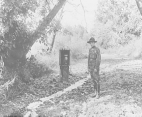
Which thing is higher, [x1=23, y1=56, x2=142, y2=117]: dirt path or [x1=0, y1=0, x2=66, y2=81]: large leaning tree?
[x1=0, y1=0, x2=66, y2=81]: large leaning tree

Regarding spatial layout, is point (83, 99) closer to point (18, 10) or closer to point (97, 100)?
point (97, 100)

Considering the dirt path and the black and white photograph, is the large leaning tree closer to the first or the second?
the black and white photograph

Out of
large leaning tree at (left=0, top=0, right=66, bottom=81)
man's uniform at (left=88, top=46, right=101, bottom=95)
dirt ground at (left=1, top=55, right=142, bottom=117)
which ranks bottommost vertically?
dirt ground at (left=1, top=55, right=142, bottom=117)

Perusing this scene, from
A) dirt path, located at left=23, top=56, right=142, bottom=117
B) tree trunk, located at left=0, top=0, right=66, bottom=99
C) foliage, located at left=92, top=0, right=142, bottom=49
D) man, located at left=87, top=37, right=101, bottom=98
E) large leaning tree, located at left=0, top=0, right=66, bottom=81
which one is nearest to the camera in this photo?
dirt path, located at left=23, top=56, right=142, bottom=117

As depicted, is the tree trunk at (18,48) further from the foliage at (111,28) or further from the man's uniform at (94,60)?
the foliage at (111,28)

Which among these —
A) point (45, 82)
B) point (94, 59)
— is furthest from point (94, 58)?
point (45, 82)

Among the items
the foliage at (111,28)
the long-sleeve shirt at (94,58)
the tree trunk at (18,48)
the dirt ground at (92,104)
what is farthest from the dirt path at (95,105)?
the foliage at (111,28)

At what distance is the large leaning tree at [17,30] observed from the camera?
10.1 meters

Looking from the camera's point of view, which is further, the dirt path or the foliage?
the foliage

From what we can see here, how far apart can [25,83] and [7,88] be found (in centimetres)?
245

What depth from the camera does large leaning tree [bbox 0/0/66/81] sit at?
33.2ft

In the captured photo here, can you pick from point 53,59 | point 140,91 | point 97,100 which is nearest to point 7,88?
point 97,100

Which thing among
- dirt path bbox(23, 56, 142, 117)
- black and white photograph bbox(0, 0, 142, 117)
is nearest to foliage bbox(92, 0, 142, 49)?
black and white photograph bbox(0, 0, 142, 117)

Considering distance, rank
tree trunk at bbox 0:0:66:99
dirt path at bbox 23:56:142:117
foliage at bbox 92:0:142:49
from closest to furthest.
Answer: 1. dirt path at bbox 23:56:142:117
2. tree trunk at bbox 0:0:66:99
3. foliage at bbox 92:0:142:49
